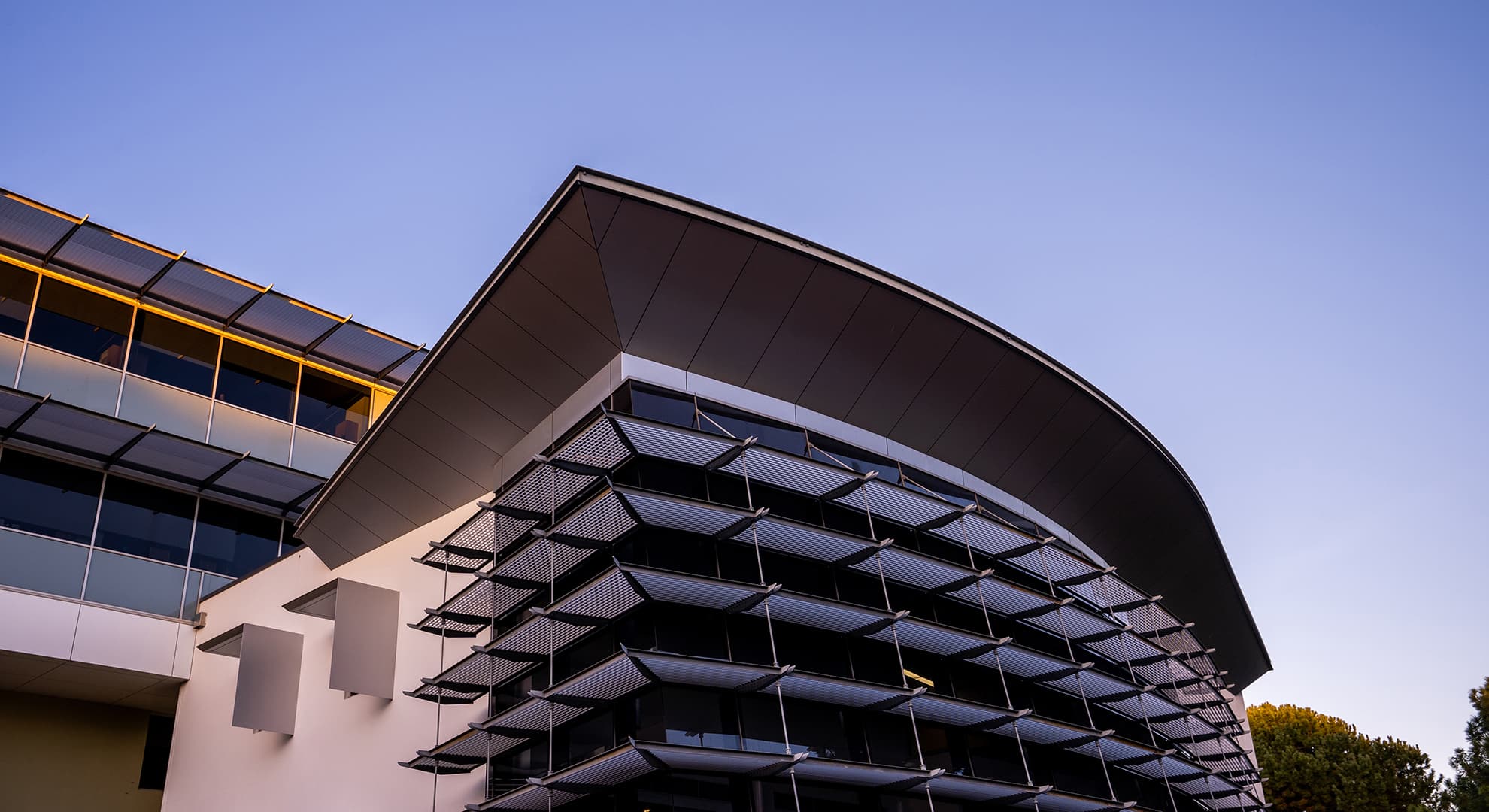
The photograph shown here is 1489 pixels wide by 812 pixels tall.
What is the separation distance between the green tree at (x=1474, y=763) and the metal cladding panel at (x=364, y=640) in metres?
27.9

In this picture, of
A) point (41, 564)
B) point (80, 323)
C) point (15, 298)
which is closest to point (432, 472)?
point (41, 564)

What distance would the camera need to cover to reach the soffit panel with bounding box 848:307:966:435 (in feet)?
41.5

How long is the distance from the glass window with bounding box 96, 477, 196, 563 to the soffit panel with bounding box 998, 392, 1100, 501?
1611 cm

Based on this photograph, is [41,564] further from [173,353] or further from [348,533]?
[348,533]

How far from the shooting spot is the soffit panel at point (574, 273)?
11.1 m

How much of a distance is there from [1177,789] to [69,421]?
1986 centimetres

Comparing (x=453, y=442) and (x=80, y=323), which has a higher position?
(x=80, y=323)

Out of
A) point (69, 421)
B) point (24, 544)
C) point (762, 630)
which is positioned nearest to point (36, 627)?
point (24, 544)

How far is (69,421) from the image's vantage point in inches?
774

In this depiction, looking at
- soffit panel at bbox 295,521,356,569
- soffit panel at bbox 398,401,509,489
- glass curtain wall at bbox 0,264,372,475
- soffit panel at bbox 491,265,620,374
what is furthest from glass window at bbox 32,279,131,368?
soffit panel at bbox 491,265,620,374

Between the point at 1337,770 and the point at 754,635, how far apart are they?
29.6 metres

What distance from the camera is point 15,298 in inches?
824

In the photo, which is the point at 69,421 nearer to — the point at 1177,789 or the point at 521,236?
the point at 521,236

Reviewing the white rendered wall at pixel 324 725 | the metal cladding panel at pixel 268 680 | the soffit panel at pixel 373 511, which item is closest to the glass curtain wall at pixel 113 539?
the white rendered wall at pixel 324 725
